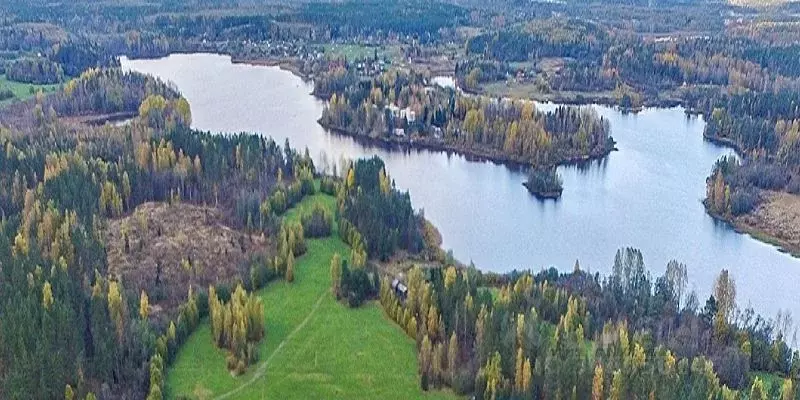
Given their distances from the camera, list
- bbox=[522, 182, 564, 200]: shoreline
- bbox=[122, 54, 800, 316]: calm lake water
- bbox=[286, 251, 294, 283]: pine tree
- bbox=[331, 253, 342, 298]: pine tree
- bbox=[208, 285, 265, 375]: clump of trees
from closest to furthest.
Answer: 1. bbox=[208, 285, 265, 375]: clump of trees
2. bbox=[331, 253, 342, 298]: pine tree
3. bbox=[286, 251, 294, 283]: pine tree
4. bbox=[122, 54, 800, 316]: calm lake water
5. bbox=[522, 182, 564, 200]: shoreline

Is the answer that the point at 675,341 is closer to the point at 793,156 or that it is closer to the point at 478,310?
the point at 478,310

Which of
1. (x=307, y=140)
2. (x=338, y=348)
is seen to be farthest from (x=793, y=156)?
(x=338, y=348)

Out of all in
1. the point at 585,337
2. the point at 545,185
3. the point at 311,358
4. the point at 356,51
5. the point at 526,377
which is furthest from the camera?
the point at 356,51

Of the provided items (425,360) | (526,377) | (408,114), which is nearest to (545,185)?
(408,114)

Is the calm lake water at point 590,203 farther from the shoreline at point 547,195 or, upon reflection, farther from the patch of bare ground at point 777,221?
the patch of bare ground at point 777,221

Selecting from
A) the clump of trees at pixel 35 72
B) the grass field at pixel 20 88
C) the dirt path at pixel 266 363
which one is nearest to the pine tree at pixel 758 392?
the dirt path at pixel 266 363

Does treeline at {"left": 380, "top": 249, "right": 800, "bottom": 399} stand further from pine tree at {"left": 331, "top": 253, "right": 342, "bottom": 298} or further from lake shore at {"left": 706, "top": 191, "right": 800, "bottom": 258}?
lake shore at {"left": 706, "top": 191, "right": 800, "bottom": 258}

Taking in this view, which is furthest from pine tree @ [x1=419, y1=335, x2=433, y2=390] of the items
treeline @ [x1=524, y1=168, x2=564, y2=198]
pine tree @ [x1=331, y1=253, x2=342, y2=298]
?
treeline @ [x1=524, y1=168, x2=564, y2=198]

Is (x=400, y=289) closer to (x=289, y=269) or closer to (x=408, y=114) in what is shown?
(x=289, y=269)
